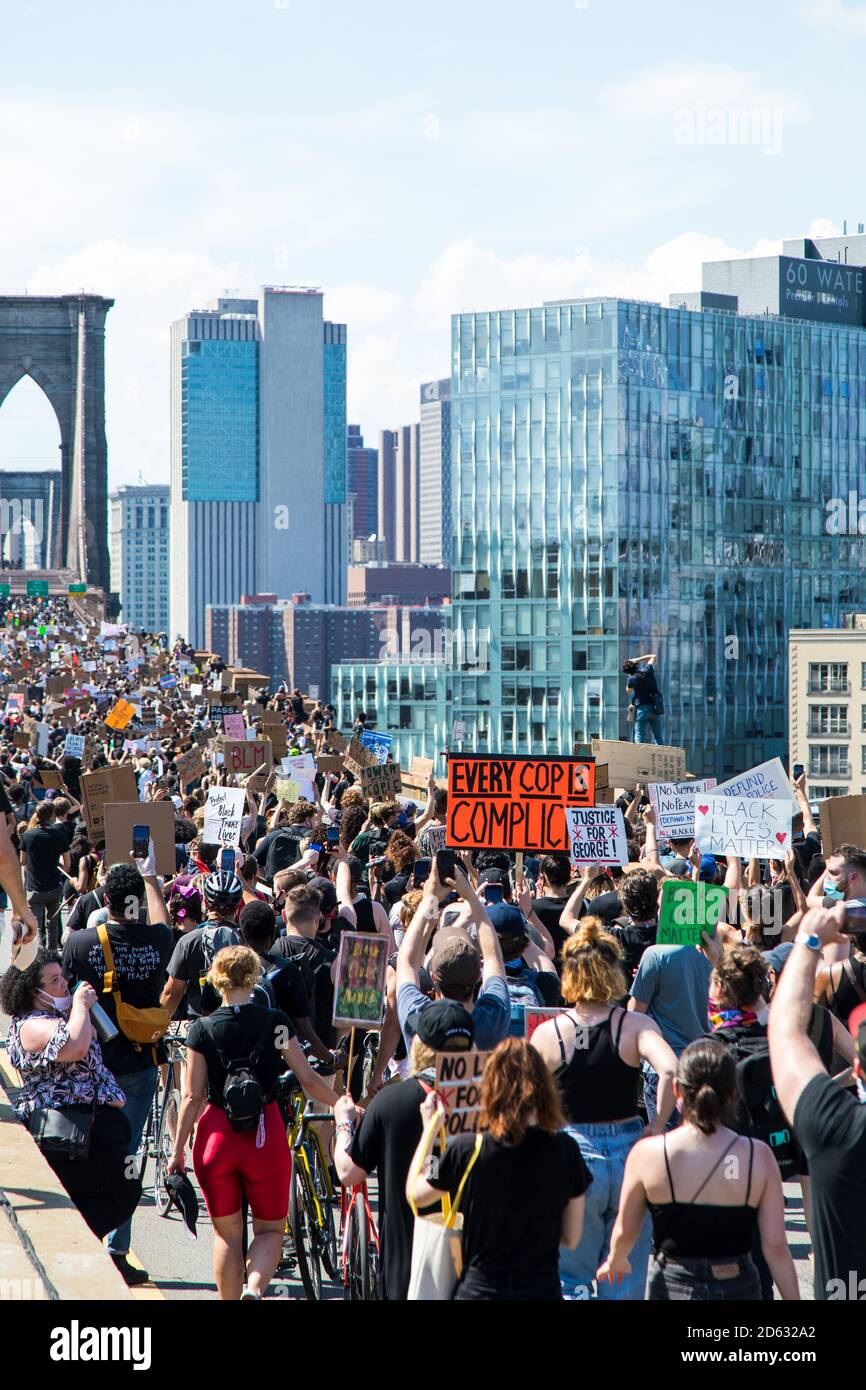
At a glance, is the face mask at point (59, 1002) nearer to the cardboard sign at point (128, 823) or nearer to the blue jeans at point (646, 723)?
the cardboard sign at point (128, 823)

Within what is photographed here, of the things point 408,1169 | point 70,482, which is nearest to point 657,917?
point 408,1169

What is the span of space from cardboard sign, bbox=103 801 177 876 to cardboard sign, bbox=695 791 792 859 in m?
3.75

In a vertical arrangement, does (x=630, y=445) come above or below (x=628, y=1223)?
above

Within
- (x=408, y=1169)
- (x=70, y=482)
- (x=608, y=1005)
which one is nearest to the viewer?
(x=408, y=1169)

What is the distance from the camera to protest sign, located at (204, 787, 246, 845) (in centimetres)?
1317

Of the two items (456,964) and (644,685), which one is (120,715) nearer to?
(644,685)

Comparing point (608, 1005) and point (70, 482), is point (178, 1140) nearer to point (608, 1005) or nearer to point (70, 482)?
point (608, 1005)

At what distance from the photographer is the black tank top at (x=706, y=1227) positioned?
5348 mm

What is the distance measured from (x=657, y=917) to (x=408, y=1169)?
3.35 m

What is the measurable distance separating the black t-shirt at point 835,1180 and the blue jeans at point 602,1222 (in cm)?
118

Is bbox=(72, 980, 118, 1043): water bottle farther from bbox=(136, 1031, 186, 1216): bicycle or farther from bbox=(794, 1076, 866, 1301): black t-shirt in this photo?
bbox=(794, 1076, 866, 1301): black t-shirt

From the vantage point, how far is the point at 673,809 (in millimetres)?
12391
